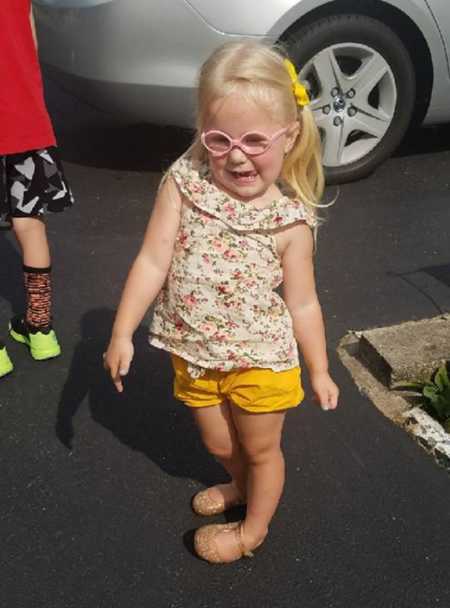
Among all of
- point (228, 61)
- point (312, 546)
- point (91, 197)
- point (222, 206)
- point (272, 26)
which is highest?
point (228, 61)

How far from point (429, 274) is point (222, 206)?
1952mm

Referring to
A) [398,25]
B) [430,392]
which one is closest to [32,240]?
[430,392]

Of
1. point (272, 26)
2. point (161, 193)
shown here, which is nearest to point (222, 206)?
point (161, 193)

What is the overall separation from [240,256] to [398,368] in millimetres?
1142

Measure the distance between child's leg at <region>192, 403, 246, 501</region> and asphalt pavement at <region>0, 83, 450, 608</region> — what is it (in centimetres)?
25

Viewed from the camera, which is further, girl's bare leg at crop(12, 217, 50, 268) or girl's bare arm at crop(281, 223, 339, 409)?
girl's bare leg at crop(12, 217, 50, 268)

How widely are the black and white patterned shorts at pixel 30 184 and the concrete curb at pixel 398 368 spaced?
48.5 inches

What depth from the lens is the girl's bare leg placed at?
2.74m

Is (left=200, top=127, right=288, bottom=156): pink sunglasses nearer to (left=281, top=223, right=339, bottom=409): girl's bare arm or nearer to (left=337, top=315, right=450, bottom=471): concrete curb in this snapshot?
(left=281, top=223, right=339, bottom=409): girl's bare arm

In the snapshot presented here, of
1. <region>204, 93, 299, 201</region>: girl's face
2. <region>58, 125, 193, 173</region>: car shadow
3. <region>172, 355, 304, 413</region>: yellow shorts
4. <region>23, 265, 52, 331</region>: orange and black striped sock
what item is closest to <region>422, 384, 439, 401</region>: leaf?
<region>172, 355, 304, 413</region>: yellow shorts

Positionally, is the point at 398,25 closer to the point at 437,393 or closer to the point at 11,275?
the point at 437,393

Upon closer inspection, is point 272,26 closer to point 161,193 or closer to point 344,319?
point 344,319

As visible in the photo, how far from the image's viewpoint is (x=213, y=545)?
2033mm

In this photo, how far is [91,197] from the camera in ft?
13.4
